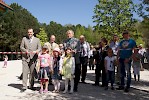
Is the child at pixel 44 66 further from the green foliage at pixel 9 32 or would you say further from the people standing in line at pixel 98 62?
the green foliage at pixel 9 32

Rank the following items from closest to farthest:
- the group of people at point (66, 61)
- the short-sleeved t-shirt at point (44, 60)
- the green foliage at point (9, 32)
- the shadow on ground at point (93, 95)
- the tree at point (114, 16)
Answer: the shadow on ground at point (93, 95), the group of people at point (66, 61), the short-sleeved t-shirt at point (44, 60), the tree at point (114, 16), the green foliage at point (9, 32)

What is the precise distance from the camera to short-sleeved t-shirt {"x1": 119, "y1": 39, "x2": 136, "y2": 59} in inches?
391

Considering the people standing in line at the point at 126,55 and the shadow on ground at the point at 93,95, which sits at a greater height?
the people standing in line at the point at 126,55

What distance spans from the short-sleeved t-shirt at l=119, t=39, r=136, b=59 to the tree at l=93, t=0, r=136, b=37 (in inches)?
996

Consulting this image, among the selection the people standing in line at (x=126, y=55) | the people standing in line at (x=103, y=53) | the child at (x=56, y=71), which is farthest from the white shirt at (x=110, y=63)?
the child at (x=56, y=71)

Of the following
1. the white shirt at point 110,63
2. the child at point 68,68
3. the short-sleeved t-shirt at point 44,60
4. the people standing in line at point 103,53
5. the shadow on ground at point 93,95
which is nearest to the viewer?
the shadow on ground at point 93,95

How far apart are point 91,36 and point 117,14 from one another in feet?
258

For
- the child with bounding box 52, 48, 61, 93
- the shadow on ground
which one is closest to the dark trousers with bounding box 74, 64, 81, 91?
the shadow on ground

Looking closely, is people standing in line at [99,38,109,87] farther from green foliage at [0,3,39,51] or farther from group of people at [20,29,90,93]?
green foliage at [0,3,39,51]

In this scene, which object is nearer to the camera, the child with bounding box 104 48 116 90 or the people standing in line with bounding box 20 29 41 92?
the people standing in line with bounding box 20 29 41 92

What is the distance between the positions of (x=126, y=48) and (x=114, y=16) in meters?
26.5

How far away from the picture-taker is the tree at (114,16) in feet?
117

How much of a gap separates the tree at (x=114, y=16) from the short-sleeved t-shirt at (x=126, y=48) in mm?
25292

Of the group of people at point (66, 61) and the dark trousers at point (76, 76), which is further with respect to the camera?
the dark trousers at point (76, 76)
